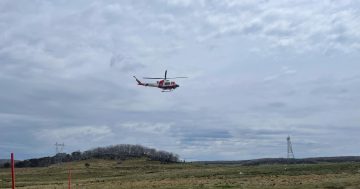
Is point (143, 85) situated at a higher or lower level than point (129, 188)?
higher

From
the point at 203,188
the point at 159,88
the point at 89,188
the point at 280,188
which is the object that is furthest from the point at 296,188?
the point at 159,88

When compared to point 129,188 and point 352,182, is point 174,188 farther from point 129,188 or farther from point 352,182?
point 352,182

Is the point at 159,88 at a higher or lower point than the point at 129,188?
higher

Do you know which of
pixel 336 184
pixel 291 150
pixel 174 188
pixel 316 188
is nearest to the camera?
pixel 316 188

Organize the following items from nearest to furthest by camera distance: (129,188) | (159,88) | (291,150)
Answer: (129,188) → (159,88) → (291,150)

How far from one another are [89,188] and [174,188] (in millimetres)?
9165

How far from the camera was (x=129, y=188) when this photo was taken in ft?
140

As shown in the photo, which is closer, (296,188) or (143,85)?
(296,188)

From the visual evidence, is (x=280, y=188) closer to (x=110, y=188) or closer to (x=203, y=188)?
(x=203, y=188)

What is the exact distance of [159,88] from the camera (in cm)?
7731

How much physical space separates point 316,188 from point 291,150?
147129 millimetres

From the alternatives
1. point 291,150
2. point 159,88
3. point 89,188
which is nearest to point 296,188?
point 89,188

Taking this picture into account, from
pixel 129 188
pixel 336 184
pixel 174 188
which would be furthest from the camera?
pixel 129 188

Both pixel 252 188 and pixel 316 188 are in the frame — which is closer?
pixel 316 188
